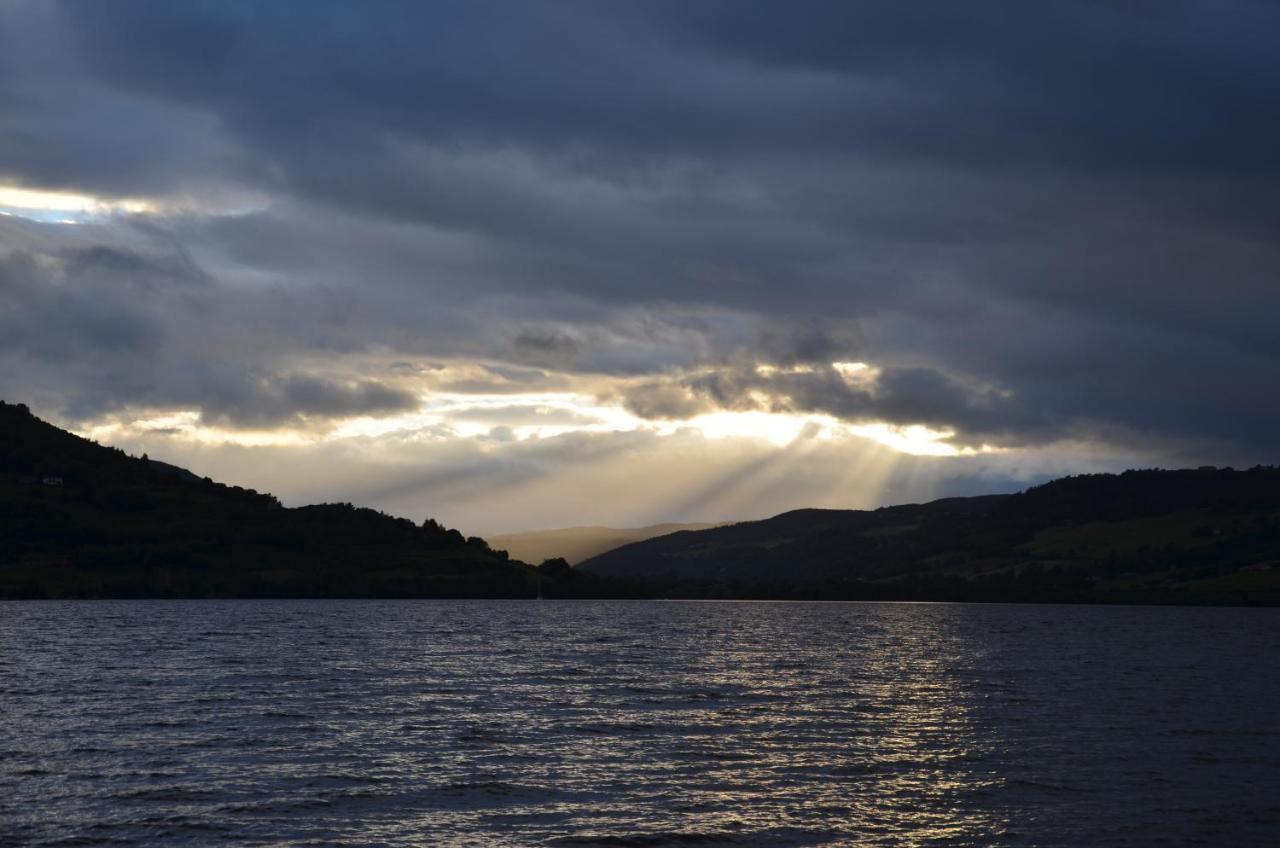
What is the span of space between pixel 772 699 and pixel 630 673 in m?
24.0

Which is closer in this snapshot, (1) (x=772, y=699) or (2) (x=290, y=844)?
(2) (x=290, y=844)

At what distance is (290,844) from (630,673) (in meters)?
70.5

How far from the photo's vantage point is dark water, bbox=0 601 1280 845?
44688 millimetres

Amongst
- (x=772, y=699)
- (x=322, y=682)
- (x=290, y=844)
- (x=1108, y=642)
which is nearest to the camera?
(x=290, y=844)

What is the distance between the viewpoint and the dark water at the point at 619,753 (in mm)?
44688

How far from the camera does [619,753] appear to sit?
60.7 m

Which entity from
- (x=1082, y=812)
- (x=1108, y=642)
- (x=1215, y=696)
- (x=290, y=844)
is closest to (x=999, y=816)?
(x=1082, y=812)

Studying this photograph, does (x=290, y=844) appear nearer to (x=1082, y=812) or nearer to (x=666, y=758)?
(x=666, y=758)

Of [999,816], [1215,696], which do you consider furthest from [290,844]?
[1215,696]

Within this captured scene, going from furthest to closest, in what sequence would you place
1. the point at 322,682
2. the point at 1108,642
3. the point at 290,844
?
the point at 1108,642 → the point at 322,682 → the point at 290,844

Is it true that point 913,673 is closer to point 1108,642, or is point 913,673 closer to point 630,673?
point 630,673

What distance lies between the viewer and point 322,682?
317ft

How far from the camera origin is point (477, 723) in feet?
235

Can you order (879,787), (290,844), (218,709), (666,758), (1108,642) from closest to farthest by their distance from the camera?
1. (290,844)
2. (879,787)
3. (666,758)
4. (218,709)
5. (1108,642)
